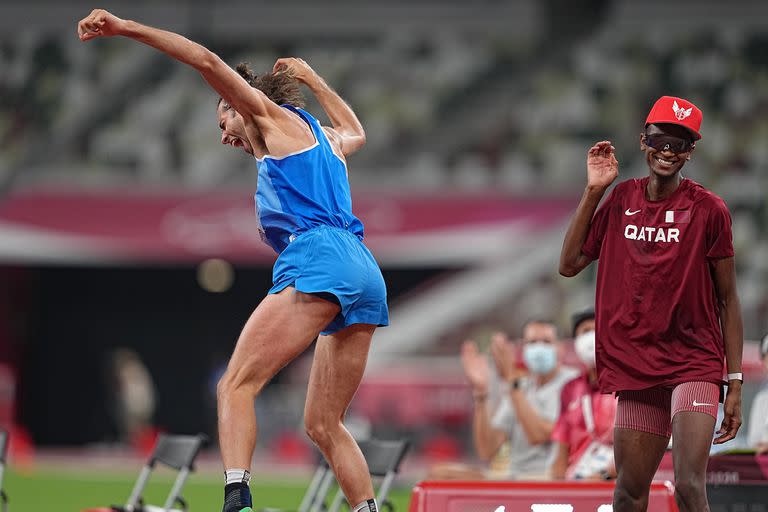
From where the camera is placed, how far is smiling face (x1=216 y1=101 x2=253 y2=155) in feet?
20.8

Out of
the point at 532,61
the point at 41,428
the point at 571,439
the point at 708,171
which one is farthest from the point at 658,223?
the point at 41,428

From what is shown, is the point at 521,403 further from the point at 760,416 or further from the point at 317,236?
the point at 317,236

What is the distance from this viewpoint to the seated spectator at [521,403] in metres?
9.43

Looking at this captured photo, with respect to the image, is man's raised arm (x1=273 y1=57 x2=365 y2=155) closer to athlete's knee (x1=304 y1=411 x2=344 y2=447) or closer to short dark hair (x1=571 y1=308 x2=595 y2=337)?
athlete's knee (x1=304 y1=411 x2=344 y2=447)

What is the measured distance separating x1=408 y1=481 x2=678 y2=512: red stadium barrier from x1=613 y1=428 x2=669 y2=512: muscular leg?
651 mm

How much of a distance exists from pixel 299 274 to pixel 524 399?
3842 millimetres

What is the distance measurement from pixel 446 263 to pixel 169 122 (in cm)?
707

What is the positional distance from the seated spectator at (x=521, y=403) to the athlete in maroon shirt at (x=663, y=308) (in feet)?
10.6

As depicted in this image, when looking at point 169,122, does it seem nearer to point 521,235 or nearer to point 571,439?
point 521,235

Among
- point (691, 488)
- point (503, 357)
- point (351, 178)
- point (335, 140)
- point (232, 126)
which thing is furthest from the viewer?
point (351, 178)

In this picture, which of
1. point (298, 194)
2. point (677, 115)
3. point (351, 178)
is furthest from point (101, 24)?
point (351, 178)

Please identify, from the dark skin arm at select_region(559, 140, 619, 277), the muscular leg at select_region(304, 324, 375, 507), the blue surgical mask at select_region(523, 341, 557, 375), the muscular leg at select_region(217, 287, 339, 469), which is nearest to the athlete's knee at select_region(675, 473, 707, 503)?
the dark skin arm at select_region(559, 140, 619, 277)

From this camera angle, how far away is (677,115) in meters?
5.86

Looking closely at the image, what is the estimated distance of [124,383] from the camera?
88.9ft
